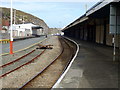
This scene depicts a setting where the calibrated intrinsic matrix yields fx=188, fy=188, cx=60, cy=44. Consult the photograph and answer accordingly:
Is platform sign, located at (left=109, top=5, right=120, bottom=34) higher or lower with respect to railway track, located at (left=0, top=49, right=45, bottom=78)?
higher

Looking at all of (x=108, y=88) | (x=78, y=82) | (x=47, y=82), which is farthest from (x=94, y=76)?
(x=47, y=82)

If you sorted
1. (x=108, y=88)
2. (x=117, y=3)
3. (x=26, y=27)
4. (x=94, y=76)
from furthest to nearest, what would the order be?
(x=26, y=27) < (x=117, y=3) < (x=94, y=76) < (x=108, y=88)

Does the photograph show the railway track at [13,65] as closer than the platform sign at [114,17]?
No

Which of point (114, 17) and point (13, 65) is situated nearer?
point (114, 17)

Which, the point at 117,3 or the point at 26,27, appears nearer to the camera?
the point at 117,3

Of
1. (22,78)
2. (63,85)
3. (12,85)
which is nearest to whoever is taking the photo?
(63,85)

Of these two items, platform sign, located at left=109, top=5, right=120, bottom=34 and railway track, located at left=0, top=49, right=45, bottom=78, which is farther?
railway track, located at left=0, top=49, right=45, bottom=78

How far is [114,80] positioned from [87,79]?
44.5 inches

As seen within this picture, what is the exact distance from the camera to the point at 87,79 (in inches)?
320

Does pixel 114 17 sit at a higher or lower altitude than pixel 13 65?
higher

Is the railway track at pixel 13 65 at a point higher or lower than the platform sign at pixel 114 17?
lower

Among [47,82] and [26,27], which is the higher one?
[26,27]

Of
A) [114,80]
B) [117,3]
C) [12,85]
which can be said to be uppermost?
[117,3]

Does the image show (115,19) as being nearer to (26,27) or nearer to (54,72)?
(54,72)
